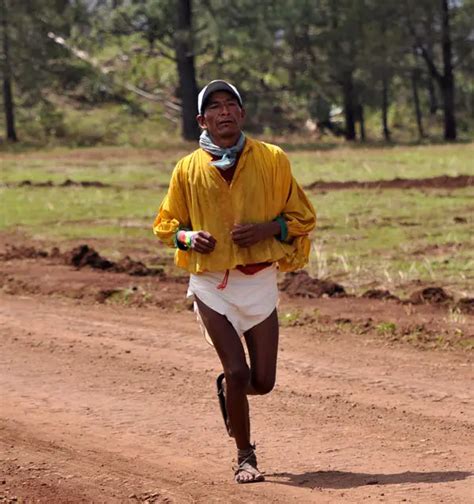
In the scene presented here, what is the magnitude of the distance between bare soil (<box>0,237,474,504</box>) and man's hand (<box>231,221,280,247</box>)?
1193 millimetres

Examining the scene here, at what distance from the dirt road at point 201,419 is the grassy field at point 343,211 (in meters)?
3.39

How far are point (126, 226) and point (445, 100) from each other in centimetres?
2438

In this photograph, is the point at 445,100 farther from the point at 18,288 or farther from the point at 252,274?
the point at 252,274

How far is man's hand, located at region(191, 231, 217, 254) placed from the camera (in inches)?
236

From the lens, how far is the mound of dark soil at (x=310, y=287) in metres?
12.2

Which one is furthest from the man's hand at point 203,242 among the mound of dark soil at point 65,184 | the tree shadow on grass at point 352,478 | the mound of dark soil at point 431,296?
the mound of dark soil at point 65,184

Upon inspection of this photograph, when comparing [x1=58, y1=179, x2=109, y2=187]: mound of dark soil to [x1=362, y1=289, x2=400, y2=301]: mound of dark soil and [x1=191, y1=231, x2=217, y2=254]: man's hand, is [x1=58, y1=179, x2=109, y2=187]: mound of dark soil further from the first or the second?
[x1=191, y1=231, x2=217, y2=254]: man's hand

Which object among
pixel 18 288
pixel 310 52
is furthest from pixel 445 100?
pixel 18 288

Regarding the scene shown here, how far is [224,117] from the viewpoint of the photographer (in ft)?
19.9

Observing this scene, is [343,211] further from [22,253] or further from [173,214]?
[173,214]

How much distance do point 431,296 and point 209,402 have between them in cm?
388

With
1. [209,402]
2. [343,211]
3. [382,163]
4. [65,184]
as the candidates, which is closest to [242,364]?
[209,402]

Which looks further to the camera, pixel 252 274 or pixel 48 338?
pixel 48 338

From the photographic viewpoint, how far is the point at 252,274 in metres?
6.17
